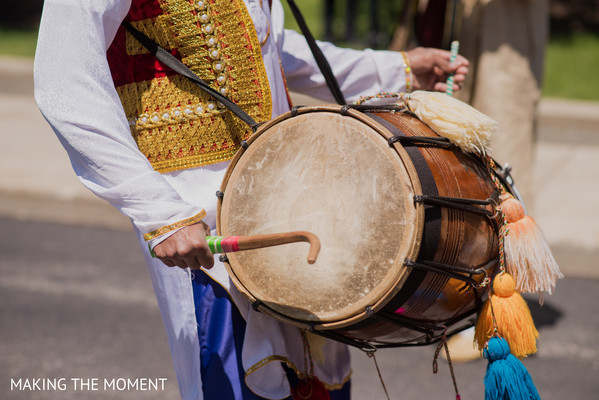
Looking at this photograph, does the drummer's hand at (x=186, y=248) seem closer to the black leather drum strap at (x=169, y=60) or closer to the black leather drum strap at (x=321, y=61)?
the black leather drum strap at (x=169, y=60)

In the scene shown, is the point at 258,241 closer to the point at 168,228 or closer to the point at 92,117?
the point at 168,228

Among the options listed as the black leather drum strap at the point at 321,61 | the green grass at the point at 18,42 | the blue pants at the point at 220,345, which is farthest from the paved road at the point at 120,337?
the green grass at the point at 18,42

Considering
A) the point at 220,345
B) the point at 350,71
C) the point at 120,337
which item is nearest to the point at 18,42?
the point at 120,337

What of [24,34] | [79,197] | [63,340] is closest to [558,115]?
[79,197]

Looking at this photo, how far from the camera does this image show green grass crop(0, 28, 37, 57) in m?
9.68

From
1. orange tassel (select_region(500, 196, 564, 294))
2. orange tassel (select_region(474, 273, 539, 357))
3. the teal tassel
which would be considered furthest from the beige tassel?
the teal tassel

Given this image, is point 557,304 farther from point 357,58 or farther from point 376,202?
point 376,202

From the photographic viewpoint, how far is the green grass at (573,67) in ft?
26.4

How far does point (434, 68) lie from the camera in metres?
2.01

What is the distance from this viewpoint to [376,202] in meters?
1.48

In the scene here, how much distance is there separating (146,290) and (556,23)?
931cm

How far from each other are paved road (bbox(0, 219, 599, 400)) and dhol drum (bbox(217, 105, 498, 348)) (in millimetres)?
1627

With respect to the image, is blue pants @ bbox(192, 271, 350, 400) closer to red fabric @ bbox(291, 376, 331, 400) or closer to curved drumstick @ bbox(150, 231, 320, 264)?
red fabric @ bbox(291, 376, 331, 400)

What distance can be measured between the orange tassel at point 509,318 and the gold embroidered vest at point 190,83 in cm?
67
